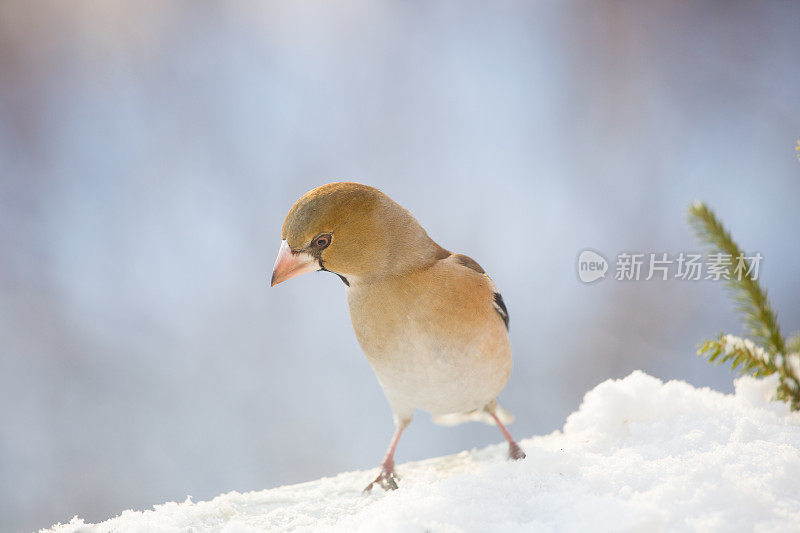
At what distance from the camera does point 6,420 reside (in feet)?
5.98

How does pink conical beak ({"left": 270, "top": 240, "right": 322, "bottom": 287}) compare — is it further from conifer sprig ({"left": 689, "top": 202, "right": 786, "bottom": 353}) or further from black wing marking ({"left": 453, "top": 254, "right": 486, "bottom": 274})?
conifer sprig ({"left": 689, "top": 202, "right": 786, "bottom": 353})

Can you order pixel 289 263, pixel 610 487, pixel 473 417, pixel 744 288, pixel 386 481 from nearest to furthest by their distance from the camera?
pixel 610 487
pixel 744 288
pixel 289 263
pixel 386 481
pixel 473 417

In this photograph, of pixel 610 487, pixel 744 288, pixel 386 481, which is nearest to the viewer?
pixel 610 487

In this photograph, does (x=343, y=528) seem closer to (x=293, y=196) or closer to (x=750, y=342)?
(x=750, y=342)

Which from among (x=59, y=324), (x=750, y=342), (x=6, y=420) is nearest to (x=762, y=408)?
(x=750, y=342)

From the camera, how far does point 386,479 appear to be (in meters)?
1.28

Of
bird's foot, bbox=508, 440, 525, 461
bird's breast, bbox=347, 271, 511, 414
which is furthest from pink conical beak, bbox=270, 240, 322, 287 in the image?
bird's foot, bbox=508, 440, 525, 461

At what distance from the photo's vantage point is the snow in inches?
28.7

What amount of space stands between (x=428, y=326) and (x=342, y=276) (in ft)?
0.70

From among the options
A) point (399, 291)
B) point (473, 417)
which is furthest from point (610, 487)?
point (473, 417)

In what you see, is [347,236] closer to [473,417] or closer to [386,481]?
[386,481]

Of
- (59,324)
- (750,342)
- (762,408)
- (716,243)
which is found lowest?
(762,408)

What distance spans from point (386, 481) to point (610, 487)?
57 cm

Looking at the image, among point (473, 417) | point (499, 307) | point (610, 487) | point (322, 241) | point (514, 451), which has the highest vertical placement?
point (322, 241)
